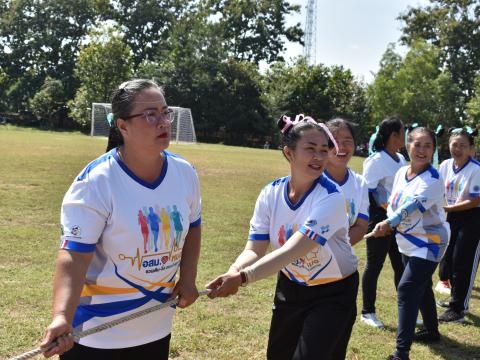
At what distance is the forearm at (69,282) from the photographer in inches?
91.0

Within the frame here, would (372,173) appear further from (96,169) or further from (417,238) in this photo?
(96,169)

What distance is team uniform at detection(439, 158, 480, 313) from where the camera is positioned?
604 centimetres

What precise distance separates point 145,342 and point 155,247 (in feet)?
1.80

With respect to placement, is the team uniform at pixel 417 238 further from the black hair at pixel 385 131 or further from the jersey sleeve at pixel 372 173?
the black hair at pixel 385 131

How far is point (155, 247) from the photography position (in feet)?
8.52

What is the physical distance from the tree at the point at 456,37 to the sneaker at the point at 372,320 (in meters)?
50.8

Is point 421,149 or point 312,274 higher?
point 421,149

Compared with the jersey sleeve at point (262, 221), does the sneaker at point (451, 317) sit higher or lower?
lower

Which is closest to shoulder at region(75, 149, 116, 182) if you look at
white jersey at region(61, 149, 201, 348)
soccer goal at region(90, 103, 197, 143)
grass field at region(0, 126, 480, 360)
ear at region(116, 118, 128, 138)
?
white jersey at region(61, 149, 201, 348)

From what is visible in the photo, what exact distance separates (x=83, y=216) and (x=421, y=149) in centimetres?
337

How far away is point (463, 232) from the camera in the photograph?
639 centimetres

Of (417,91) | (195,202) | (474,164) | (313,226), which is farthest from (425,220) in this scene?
(417,91)

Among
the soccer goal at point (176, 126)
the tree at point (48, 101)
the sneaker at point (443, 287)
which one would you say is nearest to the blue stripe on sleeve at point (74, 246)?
the sneaker at point (443, 287)

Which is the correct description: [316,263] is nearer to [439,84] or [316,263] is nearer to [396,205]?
[396,205]
